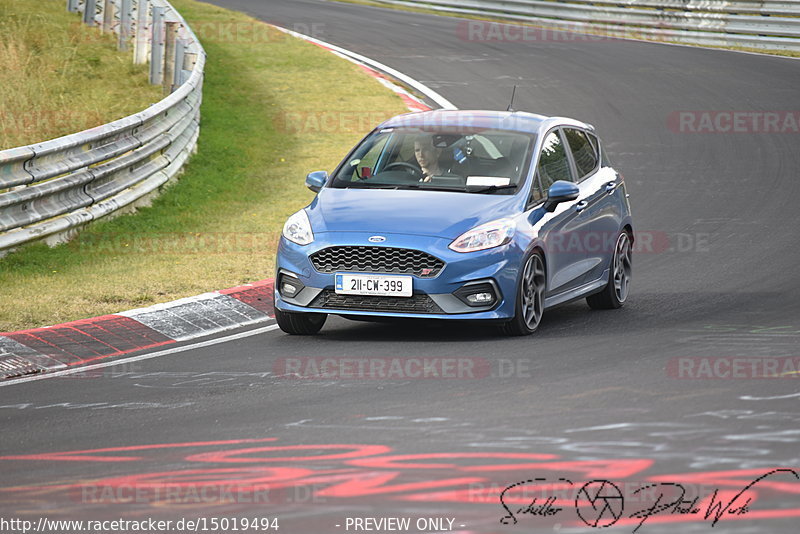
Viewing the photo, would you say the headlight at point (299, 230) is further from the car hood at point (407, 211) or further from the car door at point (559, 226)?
the car door at point (559, 226)

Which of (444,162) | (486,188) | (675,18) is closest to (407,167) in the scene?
(444,162)

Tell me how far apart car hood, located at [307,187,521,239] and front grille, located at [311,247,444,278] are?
16 centimetres

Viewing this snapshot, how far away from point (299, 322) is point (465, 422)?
326cm

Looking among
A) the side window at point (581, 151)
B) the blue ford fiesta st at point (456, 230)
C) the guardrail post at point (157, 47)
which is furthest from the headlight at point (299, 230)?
the guardrail post at point (157, 47)

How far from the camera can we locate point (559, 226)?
10883 millimetres

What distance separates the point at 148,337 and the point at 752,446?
16.8 feet

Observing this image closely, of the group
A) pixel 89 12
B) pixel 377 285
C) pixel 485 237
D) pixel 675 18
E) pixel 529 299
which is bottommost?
pixel 675 18

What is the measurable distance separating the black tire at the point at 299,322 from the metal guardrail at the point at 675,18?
21.6m

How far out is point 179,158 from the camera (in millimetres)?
17125

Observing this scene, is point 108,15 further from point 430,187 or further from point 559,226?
point 559,226

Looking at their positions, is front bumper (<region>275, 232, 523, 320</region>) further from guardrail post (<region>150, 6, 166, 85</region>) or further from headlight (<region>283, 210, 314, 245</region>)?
guardrail post (<region>150, 6, 166, 85</region>)

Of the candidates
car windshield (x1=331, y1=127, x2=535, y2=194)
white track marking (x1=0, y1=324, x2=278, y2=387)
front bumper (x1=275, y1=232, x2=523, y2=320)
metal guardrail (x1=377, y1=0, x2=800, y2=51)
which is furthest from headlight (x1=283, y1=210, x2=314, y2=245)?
metal guardrail (x1=377, y1=0, x2=800, y2=51)

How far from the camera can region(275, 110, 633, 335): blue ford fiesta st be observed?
9.86 metres
